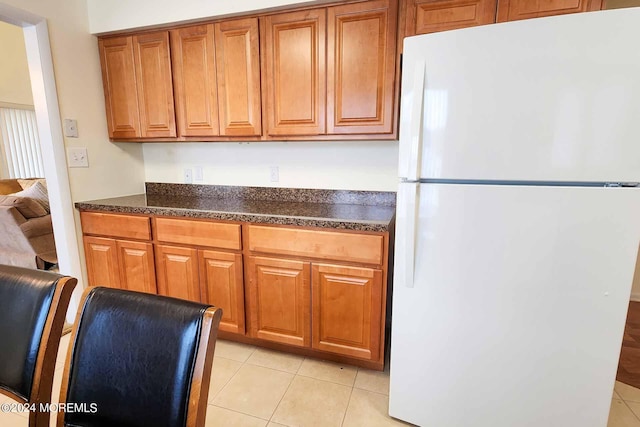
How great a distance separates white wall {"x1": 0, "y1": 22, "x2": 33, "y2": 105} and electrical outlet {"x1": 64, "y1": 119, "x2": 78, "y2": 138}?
4.08 meters

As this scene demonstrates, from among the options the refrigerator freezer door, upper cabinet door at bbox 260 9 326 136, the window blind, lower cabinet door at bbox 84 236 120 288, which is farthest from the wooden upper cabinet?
the window blind

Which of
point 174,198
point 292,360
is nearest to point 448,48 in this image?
point 292,360

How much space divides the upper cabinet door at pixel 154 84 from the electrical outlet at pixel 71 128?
40cm

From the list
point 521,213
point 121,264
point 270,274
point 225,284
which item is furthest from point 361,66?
point 121,264

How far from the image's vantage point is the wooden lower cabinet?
2.09 metres

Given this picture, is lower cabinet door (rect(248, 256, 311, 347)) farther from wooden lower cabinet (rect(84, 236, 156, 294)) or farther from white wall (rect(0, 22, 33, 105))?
white wall (rect(0, 22, 33, 105))

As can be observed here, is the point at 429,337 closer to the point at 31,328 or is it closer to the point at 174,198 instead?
the point at 31,328

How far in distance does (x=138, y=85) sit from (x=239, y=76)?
0.79 metres

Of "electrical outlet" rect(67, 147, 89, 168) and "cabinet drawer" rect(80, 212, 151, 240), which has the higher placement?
"electrical outlet" rect(67, 147, 89, 168)

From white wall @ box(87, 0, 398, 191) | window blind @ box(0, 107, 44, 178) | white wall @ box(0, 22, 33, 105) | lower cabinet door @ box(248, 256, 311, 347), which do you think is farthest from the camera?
window blind @ box(0, 107, 44, 178)

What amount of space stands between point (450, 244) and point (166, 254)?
1678 millimetres

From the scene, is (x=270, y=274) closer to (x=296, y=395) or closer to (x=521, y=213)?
(x=296, y=395)

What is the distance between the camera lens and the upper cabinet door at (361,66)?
66.7 inches

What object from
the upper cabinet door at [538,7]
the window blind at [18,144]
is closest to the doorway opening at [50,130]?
the upper cabinet door at [538,7]
